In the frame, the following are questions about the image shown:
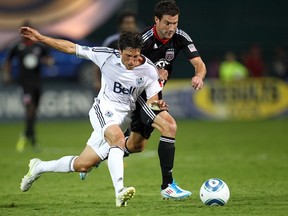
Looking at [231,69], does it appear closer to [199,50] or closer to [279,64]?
[199,50]

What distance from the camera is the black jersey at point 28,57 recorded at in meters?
16.3

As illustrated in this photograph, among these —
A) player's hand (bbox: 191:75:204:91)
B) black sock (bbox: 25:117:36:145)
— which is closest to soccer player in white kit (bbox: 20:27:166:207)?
player's hand (bbox: 191:75:204:91)

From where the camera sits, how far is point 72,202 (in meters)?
8.89

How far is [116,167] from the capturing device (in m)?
8.21

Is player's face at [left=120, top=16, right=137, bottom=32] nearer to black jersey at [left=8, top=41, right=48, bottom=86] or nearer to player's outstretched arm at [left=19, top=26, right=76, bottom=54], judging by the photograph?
player's outstretched arm at [left=19, top=26, right=76, bottom=54]

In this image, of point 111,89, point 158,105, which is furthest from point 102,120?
point 158,105

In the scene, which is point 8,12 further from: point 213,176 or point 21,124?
point 213,176

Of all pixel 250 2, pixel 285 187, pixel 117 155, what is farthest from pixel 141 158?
pixel 250 2

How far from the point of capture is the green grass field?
8.21 meters

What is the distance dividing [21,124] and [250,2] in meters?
8.64

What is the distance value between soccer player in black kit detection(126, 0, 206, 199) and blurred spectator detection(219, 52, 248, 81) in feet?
50.1

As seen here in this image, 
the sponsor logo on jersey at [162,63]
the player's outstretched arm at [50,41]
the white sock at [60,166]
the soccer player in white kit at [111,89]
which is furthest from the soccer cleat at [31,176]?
the sponsor logo on jersey at [162,63]

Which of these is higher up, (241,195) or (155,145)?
(155,145)

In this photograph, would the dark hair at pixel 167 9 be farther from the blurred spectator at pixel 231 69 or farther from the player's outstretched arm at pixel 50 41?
the blurred spectator at pixel 231 69
